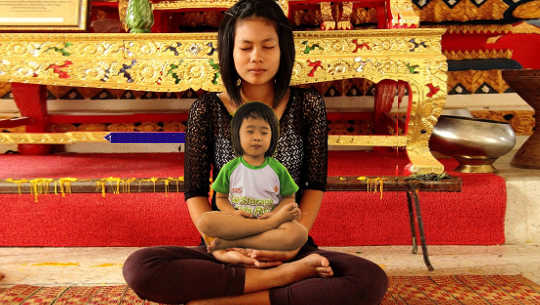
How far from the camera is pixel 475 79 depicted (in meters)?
2.70

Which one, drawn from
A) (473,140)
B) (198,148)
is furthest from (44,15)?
(473,140)

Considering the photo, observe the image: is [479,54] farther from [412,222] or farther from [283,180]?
[283,180]

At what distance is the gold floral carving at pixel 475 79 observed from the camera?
269 cm

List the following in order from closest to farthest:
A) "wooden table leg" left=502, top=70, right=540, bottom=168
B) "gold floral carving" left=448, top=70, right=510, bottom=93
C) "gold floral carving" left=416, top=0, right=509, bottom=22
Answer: "wooden table leg" left=502, top=70, right=540, bottom=168
"gold floral carving" left=416, top=0, right=509, bottom=22
"gold floral carving" left=448, top=70, right=510, bottom=93

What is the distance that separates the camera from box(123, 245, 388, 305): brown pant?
0.99 meters

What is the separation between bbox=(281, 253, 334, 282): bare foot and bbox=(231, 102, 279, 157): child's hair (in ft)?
0.84

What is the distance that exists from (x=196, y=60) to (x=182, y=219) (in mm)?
656

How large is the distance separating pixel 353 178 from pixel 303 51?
1.85 ft

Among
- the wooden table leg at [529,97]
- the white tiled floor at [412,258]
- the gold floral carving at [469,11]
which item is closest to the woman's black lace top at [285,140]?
the white tiled floor at [412,258]

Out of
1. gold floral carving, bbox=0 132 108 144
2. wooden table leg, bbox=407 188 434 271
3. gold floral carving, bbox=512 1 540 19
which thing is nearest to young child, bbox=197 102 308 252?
wooden table leg, bbox=407 188 434 271

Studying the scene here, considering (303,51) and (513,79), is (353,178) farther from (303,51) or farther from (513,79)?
(513,79)

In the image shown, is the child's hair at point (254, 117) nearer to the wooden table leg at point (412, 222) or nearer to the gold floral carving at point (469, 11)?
the wooden table leg at point (412, 222)

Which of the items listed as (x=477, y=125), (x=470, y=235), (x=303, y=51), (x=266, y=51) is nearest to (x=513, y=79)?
(x=477, y=125)

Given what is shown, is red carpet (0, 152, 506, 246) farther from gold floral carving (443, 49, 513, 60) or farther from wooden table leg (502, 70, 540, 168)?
gold floral carving (443, 49, 513, 60)
